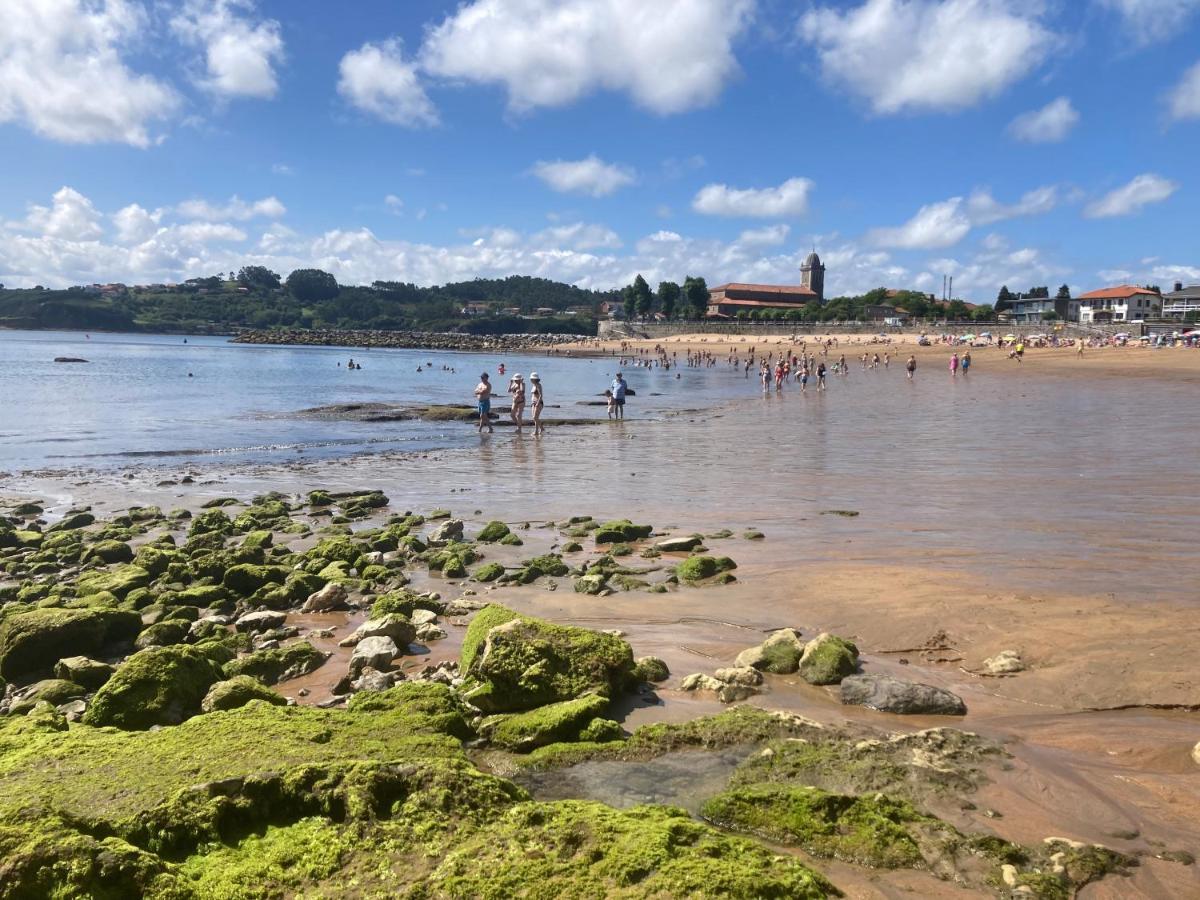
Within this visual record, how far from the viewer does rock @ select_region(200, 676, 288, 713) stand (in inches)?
217

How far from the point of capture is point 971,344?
9031 centimetres

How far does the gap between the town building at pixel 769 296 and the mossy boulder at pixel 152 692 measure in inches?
6308

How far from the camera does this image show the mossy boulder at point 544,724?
5117mm

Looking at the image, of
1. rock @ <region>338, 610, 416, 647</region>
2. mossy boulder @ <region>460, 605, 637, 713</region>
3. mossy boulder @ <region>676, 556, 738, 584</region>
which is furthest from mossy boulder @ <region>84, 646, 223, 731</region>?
mossy boulder @ <region>676, 556, 738, 584</region>

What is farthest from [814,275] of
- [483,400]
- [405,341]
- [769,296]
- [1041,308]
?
[483,400]

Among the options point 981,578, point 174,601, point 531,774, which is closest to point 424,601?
point 174,601

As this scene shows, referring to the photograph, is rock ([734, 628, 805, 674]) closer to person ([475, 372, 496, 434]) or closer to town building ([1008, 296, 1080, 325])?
person ([475, 372, 496, 434])

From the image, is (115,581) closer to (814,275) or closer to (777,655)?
(777,655)

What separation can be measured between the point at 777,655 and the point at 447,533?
273 inches

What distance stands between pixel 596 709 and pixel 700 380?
62.7m

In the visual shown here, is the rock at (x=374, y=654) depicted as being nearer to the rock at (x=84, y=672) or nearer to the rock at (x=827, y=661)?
the rock at (x=84, y=672)

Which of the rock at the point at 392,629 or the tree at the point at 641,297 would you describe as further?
the tree at the point at 641,297

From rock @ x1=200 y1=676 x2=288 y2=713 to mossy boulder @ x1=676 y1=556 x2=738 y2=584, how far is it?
497 centimetres

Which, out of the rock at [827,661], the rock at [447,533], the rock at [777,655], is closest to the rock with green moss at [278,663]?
the rock at [777,655]
